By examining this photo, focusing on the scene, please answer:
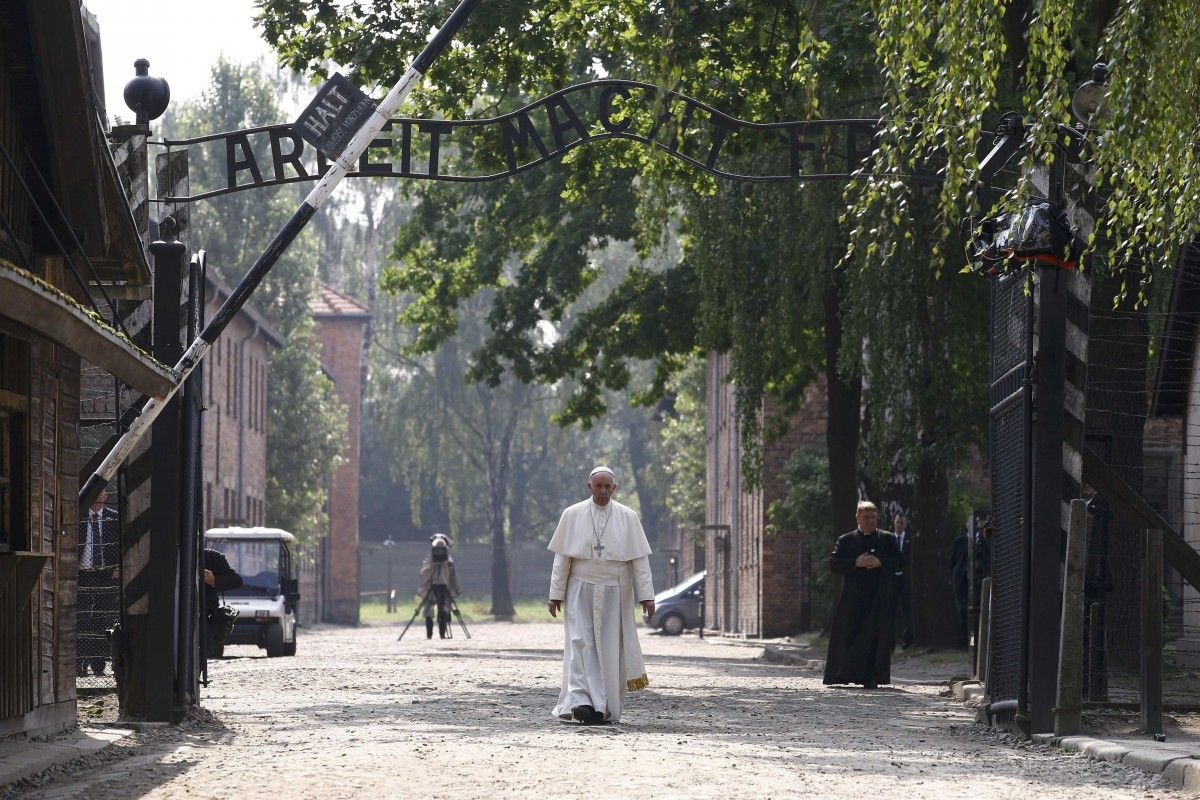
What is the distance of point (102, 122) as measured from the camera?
1386 centimetres

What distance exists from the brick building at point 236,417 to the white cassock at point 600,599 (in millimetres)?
30706

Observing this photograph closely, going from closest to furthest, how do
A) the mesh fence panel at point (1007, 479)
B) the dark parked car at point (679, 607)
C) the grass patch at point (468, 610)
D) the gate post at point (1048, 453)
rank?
the gate post at point (1048, 453), the mesh fence panel at point (1007, 479), the dark parked car at point (679, 607), the grass patch at point (468, 610)

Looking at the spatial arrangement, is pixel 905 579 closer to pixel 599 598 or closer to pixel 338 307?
pixel 599 598

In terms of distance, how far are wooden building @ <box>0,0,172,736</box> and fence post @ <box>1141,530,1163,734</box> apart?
230 inches

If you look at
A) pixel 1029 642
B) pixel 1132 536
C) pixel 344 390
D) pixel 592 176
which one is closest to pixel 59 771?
pixel 1029 642

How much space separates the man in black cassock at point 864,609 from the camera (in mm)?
21812

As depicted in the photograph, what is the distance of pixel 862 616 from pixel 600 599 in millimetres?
6809

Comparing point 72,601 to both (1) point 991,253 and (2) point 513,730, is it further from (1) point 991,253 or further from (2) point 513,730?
(1) point 991,253

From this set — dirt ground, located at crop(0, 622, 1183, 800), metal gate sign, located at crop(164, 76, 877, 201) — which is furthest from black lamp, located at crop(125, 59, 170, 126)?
dirt ground, located at crop(0, 622, 1183, 800)

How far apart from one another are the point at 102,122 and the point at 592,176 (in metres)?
10.1

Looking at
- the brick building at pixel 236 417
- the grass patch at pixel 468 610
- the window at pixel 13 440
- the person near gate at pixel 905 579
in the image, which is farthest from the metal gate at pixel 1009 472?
the grass patch at pixel 468 610

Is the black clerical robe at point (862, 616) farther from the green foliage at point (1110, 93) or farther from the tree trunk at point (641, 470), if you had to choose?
the tree trunk at point (641, 470)

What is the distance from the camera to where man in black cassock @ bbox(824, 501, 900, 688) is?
71.6 ft

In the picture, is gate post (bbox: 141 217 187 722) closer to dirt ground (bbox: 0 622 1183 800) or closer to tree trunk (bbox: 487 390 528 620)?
dirt ground (bbox: 0 622 1183 800)
